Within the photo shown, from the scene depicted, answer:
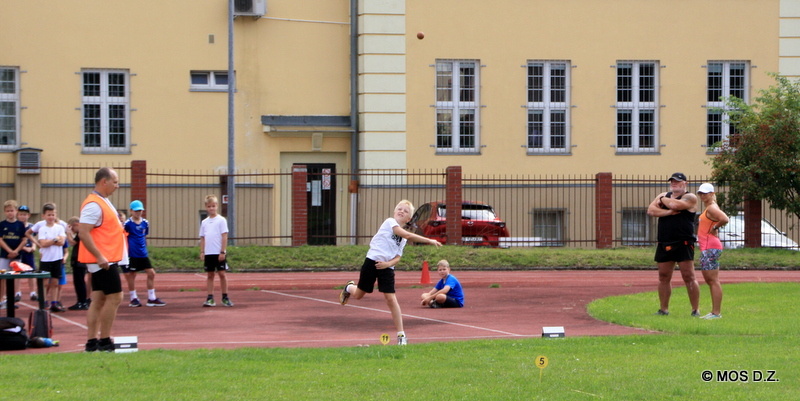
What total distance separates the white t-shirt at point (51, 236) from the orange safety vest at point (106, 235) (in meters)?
5.81

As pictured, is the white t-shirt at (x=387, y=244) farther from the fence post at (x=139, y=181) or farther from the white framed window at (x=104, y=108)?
the white framed window at (x=104, y=108)

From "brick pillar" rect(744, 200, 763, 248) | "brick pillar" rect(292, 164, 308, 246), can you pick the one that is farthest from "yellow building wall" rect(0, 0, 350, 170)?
"brick pillar" rect(744, 200, 763, 248)

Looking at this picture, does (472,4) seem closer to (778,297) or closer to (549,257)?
(549,257)

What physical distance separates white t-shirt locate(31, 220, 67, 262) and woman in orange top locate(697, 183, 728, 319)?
9489 mm

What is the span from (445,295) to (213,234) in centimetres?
380

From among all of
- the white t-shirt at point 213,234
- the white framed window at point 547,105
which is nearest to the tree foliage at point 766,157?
the white framed window at point 547,105

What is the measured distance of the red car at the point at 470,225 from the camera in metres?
27.2

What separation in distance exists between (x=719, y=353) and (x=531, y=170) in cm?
2120

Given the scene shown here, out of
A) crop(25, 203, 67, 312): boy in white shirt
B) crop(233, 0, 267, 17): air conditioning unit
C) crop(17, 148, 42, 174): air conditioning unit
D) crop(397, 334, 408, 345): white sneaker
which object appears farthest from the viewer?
crop(233, 0, 267, 17): air conditioning unit

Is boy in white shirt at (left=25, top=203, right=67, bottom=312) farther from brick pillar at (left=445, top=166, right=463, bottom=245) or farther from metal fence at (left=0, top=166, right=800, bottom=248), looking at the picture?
brick pillar at (left=445, top=166, right=463, bottom=245)

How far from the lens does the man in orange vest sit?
34.3ft

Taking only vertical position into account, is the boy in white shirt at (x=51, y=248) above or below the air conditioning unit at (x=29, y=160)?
below

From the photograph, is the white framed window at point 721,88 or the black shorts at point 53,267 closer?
the black shorts at point 53,267

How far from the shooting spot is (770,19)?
1254 inches
